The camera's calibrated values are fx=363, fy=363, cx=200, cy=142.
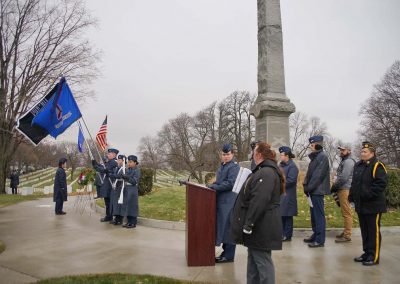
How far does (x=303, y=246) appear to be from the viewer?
736 cm

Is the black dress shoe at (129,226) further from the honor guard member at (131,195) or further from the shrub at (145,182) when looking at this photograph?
the shrub at (145,182)

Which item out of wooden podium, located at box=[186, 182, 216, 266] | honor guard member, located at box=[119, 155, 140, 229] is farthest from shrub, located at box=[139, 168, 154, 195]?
wooden podium, located at box=[186, 182, 216, 266]

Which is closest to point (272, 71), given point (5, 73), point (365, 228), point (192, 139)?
point (365, 228)

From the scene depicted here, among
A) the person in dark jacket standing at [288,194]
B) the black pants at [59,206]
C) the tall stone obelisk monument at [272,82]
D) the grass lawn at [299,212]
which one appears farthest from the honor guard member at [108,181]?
the tall stone obelisk monument at [272,82]

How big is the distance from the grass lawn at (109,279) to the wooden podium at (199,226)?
90cm

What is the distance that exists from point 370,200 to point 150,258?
3.85 metres

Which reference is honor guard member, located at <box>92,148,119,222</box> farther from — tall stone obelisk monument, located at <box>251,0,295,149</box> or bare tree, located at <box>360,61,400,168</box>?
bare tree, located at <box>360,61,400,168</box>

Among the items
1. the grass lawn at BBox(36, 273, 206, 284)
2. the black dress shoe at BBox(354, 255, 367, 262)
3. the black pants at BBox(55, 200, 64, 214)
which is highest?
the black pants at BBox(55, 200, 64, 214)

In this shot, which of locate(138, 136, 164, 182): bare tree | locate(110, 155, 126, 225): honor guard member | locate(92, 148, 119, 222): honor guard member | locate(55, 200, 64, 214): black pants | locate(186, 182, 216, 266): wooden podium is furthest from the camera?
locate(138, 136, 164, 182): bare tree

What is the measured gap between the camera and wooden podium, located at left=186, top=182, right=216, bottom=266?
19.0 ft

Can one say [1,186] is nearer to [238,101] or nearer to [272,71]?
[272,71]

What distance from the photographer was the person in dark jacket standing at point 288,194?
7.76m

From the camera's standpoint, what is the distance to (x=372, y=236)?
19.5 ft

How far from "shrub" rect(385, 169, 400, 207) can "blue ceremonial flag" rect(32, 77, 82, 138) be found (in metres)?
9.48
